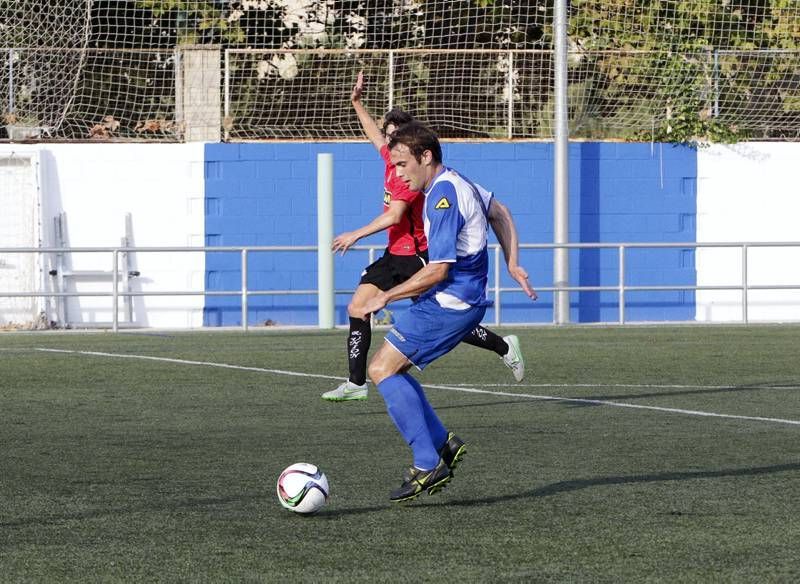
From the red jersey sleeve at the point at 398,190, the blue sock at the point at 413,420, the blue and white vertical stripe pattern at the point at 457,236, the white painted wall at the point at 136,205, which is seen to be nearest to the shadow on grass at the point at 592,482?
the blue sock at the point at 413,420

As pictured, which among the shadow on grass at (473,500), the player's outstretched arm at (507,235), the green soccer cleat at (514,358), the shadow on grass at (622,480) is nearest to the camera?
the shadow on grass at (473,500)

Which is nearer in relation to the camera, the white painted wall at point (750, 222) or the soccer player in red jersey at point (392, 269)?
the soccer player in red jersey at point (392, 269)

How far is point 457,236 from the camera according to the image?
21.1ft

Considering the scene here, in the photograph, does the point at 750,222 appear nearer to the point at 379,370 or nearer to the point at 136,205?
the point at 136,205

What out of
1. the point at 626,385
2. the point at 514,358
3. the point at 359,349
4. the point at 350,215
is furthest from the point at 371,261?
the point at 359,349

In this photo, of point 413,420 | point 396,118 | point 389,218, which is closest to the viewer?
point 413,420

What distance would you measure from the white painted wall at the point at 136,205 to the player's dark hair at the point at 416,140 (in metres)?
15.8

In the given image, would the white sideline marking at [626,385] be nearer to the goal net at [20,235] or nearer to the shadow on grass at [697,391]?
the shadow on grass at [697,391]

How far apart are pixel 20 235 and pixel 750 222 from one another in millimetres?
10779

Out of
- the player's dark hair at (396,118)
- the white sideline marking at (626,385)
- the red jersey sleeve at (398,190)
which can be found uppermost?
the player's dark hair at (396,118)

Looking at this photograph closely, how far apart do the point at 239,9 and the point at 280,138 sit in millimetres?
2067

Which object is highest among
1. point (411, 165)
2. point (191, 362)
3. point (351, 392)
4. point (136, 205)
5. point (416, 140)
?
point (416, 140)

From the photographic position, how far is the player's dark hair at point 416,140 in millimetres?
6508

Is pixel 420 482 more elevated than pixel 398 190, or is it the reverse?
pixel 398 190
